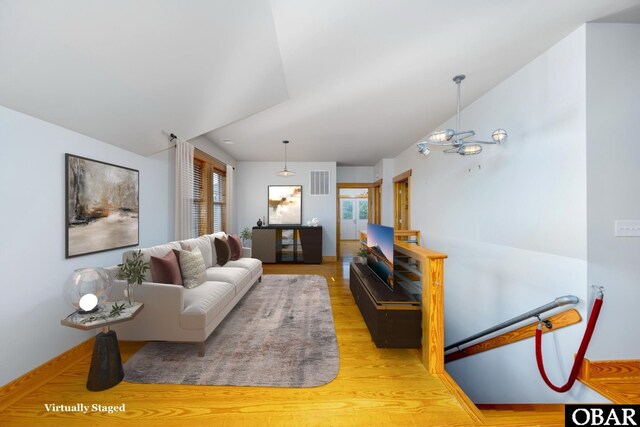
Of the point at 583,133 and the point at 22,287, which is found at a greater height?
the point at 583,133

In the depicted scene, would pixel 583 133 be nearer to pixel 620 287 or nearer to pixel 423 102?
pixel 620 287

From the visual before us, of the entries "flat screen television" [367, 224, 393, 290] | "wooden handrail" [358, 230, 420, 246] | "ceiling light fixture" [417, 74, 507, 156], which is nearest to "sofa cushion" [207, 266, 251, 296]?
"flat screen television" [367, 224, 393, 290]

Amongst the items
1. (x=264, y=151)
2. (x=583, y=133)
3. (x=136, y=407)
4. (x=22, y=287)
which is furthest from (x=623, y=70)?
(x=264, y=151)

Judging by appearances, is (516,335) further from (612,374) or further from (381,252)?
(381,252)

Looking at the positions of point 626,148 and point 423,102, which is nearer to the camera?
point 626,148

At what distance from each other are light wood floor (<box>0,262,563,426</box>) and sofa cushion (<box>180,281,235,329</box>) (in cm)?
48

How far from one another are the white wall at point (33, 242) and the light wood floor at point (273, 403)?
29 cm

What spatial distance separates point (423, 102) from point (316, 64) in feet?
5.16

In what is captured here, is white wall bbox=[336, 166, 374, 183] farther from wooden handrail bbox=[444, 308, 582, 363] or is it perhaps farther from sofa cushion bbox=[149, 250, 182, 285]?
sofa cushion bbox=[149, 250, 182, 285]

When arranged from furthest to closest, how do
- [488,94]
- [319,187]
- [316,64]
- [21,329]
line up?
[319,187] → [488,94] → [316,64] → [21,329]

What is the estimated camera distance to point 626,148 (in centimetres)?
182

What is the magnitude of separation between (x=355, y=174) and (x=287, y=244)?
9.72 ft

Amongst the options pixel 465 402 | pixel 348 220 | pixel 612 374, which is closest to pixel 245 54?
pixel 465 402

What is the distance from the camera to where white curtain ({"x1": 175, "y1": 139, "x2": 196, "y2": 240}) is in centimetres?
350
